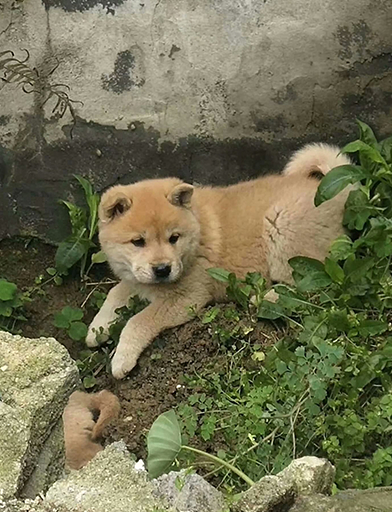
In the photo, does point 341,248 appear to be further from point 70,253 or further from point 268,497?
point 268,497

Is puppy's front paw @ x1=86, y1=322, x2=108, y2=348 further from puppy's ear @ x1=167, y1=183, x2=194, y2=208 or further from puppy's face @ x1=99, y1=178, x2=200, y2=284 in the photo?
puppy's ear @ x1=167, y1=183, x2=194, y2=208

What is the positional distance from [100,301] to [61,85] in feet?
4.07

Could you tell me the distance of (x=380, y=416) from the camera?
11.8 feet

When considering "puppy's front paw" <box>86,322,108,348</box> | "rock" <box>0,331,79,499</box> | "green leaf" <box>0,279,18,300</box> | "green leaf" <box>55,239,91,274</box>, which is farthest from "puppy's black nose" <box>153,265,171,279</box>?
"rock" <box>0,331,79,499</box>

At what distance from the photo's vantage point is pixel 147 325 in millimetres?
4707

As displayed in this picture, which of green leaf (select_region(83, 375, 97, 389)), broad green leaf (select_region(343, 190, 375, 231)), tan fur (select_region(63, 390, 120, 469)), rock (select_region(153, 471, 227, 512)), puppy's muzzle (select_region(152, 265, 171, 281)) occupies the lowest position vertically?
green leaf (select_region(83, 375, 97, 389))

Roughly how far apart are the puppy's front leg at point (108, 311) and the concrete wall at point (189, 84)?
2.21 ft

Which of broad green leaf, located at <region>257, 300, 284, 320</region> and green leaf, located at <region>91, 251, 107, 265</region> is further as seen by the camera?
green leaf, located at <region>91, 251, 107, 265</region>

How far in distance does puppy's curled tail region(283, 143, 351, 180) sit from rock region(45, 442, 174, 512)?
8.69 ft

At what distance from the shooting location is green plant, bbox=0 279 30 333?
199 inches

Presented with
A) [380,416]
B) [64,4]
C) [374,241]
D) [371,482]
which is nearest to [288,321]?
[374,241]

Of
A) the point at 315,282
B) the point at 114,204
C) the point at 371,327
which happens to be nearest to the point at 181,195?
the point at 114,204

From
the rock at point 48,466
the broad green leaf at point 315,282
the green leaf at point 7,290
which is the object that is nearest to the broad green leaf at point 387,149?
the broad green leaf at point 315,282

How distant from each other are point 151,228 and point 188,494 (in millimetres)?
2349
